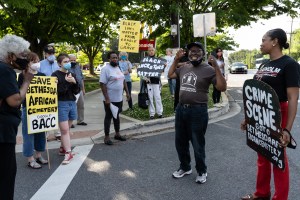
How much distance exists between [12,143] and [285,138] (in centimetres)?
263

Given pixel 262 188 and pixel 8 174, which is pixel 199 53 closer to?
pixel 262 188

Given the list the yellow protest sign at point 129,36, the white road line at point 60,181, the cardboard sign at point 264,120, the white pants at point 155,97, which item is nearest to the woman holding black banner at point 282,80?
the cardboard sign at point 264,120

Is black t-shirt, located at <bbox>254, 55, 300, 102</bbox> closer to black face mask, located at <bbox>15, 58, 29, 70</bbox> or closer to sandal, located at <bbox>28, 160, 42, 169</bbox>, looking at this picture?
black face mask, located at <bbox>15, 58, 29, 70</bbox>

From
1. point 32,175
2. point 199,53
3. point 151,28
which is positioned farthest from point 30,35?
point 199,53

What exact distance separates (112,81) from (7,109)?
372 cm

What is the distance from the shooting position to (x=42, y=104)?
5.62 meters

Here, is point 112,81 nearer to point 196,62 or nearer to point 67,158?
point 67,158

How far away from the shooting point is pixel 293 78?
338cm

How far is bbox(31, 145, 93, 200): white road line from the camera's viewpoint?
436 centimetres

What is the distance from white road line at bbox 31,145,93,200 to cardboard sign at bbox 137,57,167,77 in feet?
10.9

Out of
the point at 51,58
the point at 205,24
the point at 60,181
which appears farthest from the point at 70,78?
the point at 205,24

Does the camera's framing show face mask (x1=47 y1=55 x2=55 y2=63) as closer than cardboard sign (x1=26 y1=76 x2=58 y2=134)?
No

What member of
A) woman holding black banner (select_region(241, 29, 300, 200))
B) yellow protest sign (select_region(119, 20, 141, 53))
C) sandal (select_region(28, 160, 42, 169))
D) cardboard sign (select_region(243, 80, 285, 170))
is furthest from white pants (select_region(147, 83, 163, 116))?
woman holding black banner (select_region(241, 29, 300, 200))

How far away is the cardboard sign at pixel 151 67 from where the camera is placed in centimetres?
891
